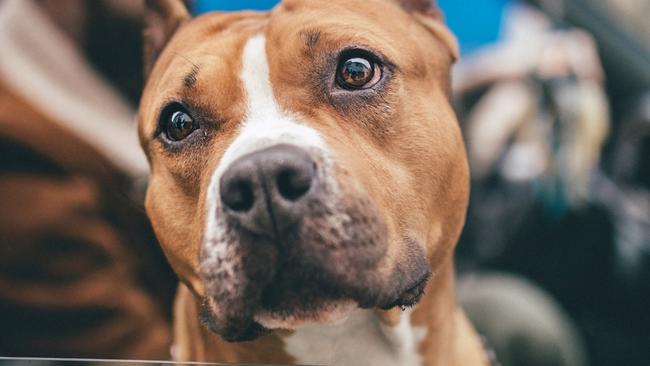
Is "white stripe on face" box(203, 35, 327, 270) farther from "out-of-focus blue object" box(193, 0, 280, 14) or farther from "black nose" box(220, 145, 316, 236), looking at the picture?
"out-of-focus blue object" box(193, 0, 280, 14)

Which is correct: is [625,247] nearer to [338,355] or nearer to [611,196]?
[611,196]

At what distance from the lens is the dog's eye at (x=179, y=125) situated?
5.08 ft

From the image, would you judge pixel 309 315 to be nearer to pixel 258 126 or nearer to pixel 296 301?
pixel 296 301

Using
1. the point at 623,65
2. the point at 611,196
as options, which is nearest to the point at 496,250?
the point at 611,196

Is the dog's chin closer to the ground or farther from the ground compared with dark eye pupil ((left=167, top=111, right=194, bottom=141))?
closer to the ground

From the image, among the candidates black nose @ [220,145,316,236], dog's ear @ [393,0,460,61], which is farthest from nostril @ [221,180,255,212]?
Answer: dog's ear @ [393,0,460,61]

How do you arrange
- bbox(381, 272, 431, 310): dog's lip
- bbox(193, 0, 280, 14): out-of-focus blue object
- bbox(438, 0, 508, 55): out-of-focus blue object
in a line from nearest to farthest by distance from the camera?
bbox(381, 272, 431, 310): dog's lip < bbox(193, 0, 280, 14): out-of-focus blue object < bbox(438, 0, 508, 55): out-of-focus blue object

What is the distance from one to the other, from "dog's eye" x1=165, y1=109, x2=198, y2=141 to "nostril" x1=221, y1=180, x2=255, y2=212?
0.37 m

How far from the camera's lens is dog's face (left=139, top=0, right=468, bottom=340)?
49.1 inches

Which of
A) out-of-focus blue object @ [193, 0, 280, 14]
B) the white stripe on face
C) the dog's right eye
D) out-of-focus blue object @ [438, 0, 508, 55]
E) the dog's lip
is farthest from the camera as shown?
out-of-focus blue object @ [438, 0, 508, 55]

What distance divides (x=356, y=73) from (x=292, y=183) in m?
0.45

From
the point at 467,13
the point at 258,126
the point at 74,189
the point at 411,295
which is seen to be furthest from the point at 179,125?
the point at 467,13

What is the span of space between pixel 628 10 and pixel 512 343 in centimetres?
153

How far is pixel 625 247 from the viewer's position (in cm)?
241
